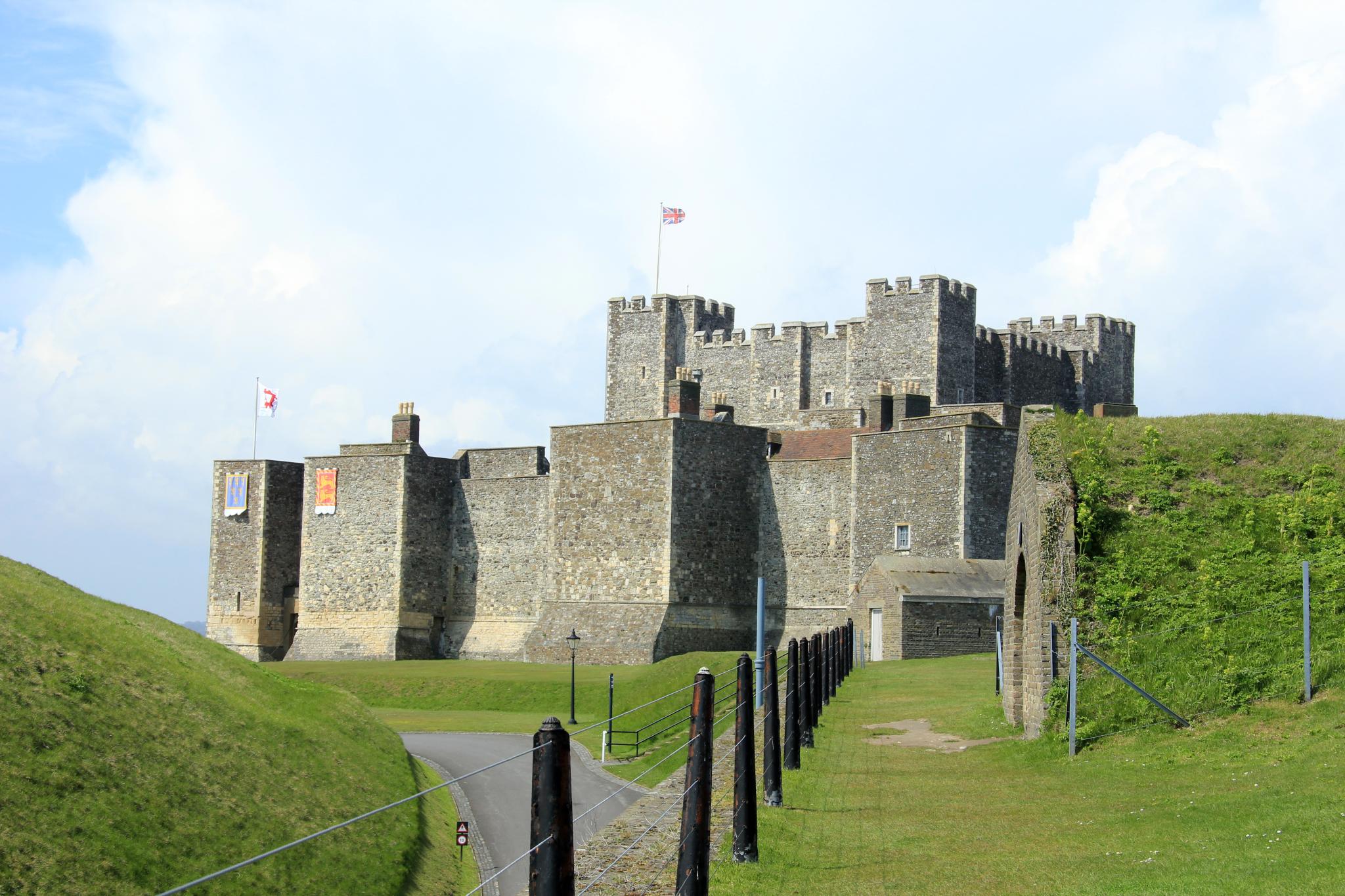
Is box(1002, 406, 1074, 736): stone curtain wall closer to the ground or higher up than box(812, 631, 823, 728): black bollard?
higher up

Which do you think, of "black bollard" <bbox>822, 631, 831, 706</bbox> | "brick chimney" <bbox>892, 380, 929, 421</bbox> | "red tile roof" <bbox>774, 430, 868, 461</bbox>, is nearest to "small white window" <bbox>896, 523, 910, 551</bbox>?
"red tile roof" <bbox>774, 430, 868, 461</bbox>

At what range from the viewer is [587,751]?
31609 mm

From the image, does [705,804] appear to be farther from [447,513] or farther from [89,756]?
[447,513]

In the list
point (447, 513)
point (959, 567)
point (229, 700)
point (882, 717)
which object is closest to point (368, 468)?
point (447, 513)

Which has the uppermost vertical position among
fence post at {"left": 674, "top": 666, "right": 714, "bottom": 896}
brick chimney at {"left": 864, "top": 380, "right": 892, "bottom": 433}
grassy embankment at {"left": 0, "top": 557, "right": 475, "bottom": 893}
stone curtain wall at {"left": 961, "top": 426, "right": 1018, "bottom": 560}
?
brick chimney at {"left": 864, "top": 380, "right": 892, "bottom": 433}

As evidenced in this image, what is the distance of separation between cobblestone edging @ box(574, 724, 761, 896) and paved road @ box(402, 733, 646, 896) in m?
9.09

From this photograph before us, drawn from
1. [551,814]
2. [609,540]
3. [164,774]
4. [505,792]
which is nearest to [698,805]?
[551,814]

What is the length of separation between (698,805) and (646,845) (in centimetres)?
126

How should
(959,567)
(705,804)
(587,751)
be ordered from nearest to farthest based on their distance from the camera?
(705,804) < (587,751) < (959,567)

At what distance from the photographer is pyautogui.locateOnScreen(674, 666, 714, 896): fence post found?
7.72 metres

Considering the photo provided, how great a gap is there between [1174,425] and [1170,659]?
4.21m

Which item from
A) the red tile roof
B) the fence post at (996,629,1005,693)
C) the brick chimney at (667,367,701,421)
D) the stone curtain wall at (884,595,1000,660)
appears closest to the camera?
the fence post at (996,629,1005,693)

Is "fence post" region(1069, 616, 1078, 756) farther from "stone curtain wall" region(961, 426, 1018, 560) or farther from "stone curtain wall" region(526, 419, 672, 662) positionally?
"stone curtain wall" region(526, 419, 672, 662)

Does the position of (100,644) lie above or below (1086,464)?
below
